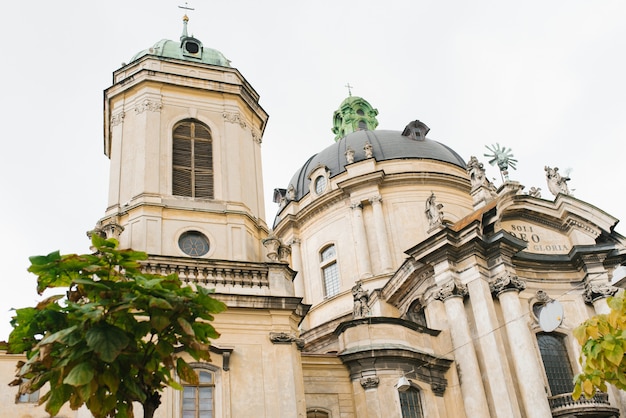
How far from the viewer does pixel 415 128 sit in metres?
37.2

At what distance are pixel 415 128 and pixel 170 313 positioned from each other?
2969 centimetres

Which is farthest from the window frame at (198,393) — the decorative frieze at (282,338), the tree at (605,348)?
the tree at (605,348)

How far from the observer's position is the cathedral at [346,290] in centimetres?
1719

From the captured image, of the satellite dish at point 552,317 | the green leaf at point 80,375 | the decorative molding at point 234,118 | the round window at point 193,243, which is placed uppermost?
the decorative molding at point 234,118

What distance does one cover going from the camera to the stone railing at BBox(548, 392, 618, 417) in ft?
70.6

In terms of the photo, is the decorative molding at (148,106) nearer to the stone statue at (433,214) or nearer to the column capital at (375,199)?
the stone statue at (433,214)

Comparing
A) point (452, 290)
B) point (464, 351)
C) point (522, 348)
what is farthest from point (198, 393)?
point (522, 348)

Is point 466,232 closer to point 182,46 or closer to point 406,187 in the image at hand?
point 406,187

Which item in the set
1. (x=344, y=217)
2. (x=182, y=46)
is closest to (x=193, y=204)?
(x=182, y=46)

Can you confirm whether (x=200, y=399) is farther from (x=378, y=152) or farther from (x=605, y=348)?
(x=378, y=152)

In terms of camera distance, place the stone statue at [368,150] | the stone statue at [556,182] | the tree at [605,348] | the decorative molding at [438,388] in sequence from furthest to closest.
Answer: the stone statue at [368,150], the stone statue at [556,182], the decorative molding at [438,388], the tree at [605,348]

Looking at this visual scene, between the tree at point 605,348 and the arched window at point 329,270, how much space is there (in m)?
→ 21.3

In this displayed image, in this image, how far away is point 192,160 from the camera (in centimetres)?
2050

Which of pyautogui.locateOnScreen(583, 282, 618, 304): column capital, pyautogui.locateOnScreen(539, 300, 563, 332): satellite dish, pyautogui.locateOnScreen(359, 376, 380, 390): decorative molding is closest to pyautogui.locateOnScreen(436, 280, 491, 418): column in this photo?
pyautogui.locateOnScreen(359, 376, 380, 390): decorative molding
